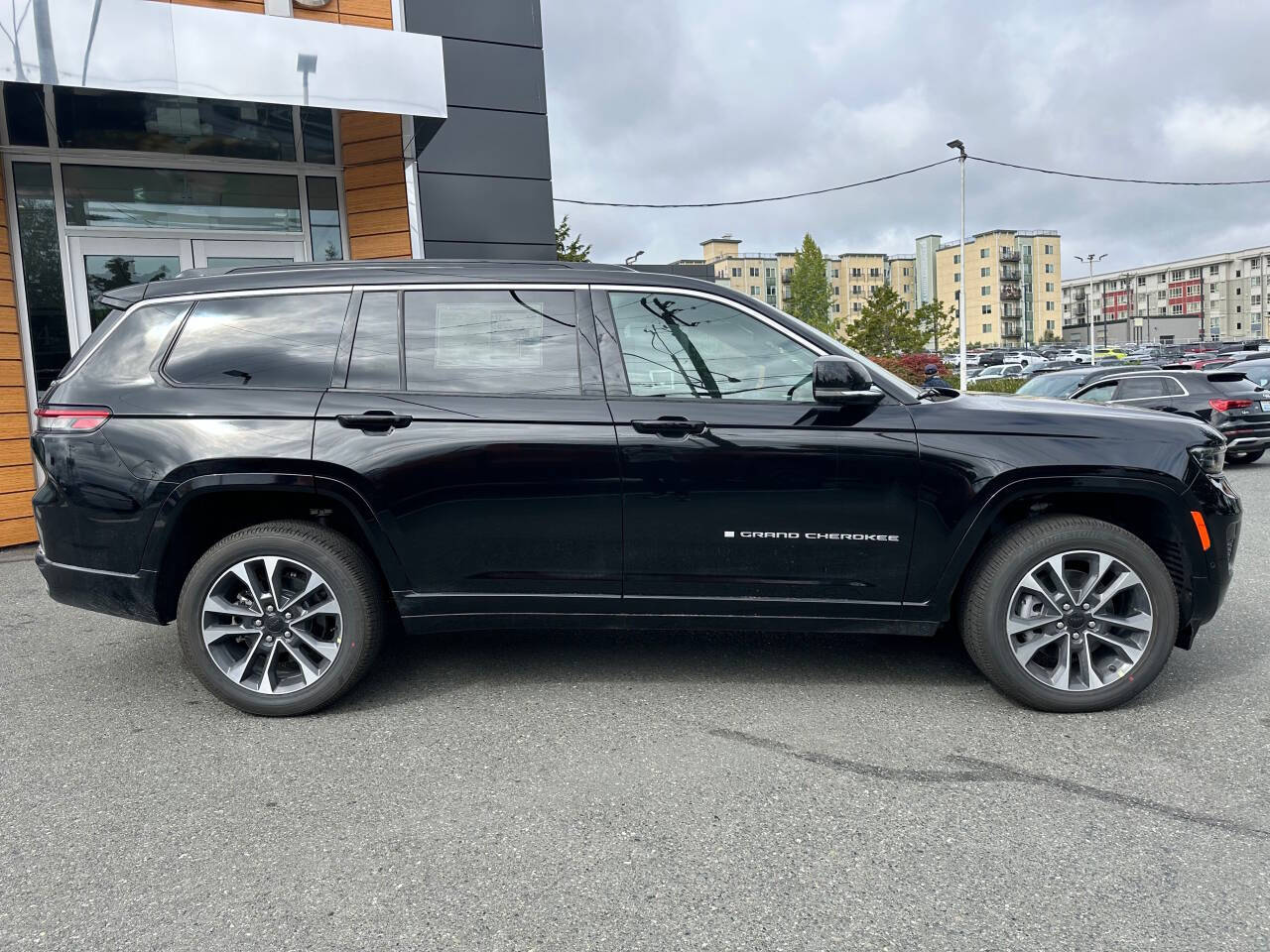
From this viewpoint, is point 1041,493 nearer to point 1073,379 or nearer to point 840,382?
point 840,382

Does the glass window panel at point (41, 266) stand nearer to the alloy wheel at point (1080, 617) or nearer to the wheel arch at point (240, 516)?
the wheel arch at point (240, 516)

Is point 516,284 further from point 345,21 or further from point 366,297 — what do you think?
point 345,21

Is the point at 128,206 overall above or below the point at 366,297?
above

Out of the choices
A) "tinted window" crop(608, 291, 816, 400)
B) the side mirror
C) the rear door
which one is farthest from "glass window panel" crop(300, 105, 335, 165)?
the side mirror

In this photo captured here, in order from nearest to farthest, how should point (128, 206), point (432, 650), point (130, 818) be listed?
1. point (130, 818)
2. point (432, 650)
3. point (128, 206)

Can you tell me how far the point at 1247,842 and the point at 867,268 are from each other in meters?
137

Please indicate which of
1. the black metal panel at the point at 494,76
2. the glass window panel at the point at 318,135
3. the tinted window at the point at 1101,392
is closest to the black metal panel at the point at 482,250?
the glass window panel at the point at 318,135

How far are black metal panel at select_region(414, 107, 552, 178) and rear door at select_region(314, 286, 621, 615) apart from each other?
7279mm

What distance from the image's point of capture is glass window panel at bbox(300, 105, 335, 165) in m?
8.49

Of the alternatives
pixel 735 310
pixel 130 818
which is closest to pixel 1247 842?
pixel 735 310

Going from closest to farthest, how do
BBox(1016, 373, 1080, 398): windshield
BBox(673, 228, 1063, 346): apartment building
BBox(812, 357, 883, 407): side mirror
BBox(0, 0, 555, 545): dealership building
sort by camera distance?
BBox(812, 357, 883, 407): side mirror → BBox(0, 0, 555, 545): dealership building → BBox(1016, 373, 1080, 398): windshield → BBox(673, 228, 1063, 346): apartment building

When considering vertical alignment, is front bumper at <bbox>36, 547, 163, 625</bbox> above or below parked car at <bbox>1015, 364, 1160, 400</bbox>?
below

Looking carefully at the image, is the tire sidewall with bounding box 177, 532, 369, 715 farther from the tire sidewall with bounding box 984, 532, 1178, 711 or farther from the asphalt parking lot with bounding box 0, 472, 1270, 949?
the tire sidewall with bounding box 984, 532, 1178, 711

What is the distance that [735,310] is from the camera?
12.5ft
